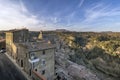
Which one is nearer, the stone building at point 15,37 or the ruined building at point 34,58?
the ruined building at point 34,58

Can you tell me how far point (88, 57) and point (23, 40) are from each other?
3819 centimetres

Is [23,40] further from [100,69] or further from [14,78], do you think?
[100,69]

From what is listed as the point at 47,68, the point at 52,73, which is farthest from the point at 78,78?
the point at 47,68

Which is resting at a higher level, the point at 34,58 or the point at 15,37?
the point at 15,37

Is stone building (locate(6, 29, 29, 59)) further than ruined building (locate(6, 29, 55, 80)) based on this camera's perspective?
Yes

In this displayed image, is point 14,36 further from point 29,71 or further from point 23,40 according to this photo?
point 29,71

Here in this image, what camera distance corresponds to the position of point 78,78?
101 feet

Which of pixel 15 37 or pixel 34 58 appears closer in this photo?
pixel 34 58

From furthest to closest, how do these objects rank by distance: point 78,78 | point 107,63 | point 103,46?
1. point 103,46
2. point 107,63
3. point 78,78

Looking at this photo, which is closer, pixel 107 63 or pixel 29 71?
pixel 29 71

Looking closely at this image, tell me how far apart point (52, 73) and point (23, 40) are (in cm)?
959

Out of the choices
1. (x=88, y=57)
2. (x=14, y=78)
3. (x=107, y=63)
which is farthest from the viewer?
(x=88, y=57)

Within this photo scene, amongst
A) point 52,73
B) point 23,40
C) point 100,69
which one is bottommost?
point 100,69

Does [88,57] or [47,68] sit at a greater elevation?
[47,68]
